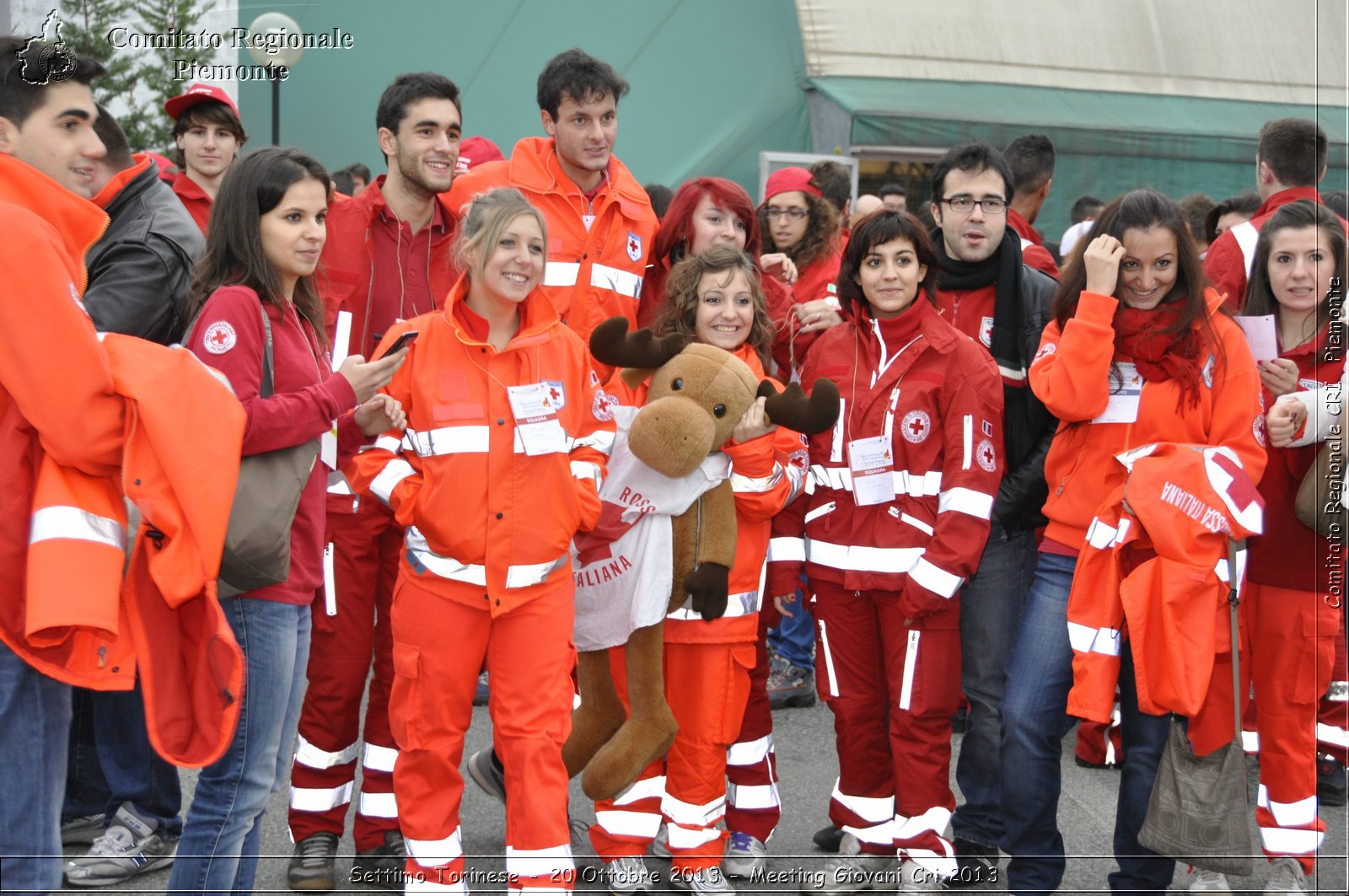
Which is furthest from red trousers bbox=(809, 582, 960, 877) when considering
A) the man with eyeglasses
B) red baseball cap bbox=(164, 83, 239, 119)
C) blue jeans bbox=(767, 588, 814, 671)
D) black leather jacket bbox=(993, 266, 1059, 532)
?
red baseball cap bbox=(164, 83, 239, 119)

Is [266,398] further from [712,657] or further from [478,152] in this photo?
[478,152]

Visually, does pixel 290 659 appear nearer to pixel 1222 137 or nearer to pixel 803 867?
pixel 803 867

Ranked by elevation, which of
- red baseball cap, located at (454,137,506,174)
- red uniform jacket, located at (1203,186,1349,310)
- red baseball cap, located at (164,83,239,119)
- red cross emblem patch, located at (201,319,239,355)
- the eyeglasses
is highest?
red baseball cap, located at (454,137,506,174)

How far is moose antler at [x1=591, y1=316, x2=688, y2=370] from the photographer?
4.14 metres

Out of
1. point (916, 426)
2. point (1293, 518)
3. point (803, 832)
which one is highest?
point (916, 426)

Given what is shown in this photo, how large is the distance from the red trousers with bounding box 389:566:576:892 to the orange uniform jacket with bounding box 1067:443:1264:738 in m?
1.64

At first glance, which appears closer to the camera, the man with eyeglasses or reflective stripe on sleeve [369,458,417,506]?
reflective stripe on sleeve [369,458,417,506]

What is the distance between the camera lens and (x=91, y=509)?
283 centimetres

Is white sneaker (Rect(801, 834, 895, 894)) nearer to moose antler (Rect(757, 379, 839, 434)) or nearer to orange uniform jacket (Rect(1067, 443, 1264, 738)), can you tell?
orange uniform jacket (Rect(1067, 443, 1264, 738))

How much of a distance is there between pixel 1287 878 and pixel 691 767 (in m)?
2.19

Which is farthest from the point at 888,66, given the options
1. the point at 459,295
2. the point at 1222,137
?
the point at 459,295

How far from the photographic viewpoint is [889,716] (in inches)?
177

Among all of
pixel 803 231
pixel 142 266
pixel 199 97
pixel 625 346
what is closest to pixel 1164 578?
pixel 625 346

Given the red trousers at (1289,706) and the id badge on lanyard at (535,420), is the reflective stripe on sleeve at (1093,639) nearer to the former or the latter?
the red trousers at (1289,706)
